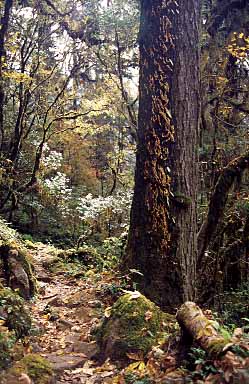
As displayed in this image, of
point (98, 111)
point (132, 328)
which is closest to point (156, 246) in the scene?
point (132, 328)

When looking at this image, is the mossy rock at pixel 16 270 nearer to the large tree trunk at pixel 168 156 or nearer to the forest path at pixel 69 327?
the forest path at pixel 69 327

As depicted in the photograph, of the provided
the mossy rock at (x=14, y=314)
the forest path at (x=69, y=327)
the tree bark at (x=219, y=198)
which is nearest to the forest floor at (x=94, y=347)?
the forest path at (x=69, y=327)

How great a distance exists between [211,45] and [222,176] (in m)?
6.39

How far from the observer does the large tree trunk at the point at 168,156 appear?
5379mm

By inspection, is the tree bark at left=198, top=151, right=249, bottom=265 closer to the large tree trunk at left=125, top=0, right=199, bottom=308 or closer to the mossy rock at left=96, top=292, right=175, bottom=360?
the large tree trunk at left=125, top=0, right=199, bottom=308

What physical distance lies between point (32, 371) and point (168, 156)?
295 centimetres

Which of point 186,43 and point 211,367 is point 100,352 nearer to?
point 211,367

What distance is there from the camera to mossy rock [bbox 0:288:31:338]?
4.48 meters

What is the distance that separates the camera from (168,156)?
213 inches

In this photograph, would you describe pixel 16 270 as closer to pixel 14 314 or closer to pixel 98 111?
pixel 14 314

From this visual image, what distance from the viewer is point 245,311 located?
21.8 ft

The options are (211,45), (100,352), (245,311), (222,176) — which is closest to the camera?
(100,352)

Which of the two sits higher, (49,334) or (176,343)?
(176,343)

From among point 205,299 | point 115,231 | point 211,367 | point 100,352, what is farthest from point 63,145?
point 211,367
